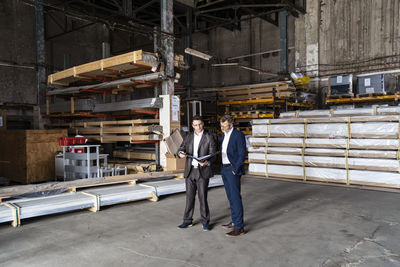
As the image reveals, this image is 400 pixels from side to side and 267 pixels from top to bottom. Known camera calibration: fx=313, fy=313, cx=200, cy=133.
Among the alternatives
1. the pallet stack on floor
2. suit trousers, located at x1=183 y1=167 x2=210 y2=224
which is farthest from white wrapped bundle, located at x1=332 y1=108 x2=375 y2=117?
suit trousers, located at x1=183 y1=167 x2=210 y2=224

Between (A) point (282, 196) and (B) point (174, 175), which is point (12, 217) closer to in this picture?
(B) point (174, 175)

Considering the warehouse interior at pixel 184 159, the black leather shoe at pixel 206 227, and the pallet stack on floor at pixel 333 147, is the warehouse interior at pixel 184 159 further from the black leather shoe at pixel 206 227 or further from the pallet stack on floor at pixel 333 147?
the black leather shoe at pixel 206 227

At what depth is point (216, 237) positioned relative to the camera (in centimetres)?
458

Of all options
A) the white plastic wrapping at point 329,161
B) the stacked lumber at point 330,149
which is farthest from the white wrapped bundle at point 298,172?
the white plastic wrapping at point 329,161

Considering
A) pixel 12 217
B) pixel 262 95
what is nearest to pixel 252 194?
pixel 12 217

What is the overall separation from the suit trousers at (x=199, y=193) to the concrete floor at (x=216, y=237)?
0.22 meters

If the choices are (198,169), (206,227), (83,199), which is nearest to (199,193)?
(198,169)

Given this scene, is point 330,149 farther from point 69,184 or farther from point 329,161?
point 69,184

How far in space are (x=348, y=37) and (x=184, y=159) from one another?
401 inches

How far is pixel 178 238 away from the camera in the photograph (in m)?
4.54

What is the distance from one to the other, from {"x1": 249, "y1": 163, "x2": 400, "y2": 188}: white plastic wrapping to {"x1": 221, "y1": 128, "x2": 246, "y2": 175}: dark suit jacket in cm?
516

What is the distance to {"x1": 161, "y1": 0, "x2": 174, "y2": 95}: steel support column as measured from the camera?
359 inches

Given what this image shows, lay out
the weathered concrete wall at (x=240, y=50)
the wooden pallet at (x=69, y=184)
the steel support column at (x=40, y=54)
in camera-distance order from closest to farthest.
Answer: the wooden pallet at (x=69, y=184) → the steel support column at (x=40, y=54) → the weathered concrete wall at (x=240, y=50)

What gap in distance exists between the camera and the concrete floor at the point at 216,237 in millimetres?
3801
